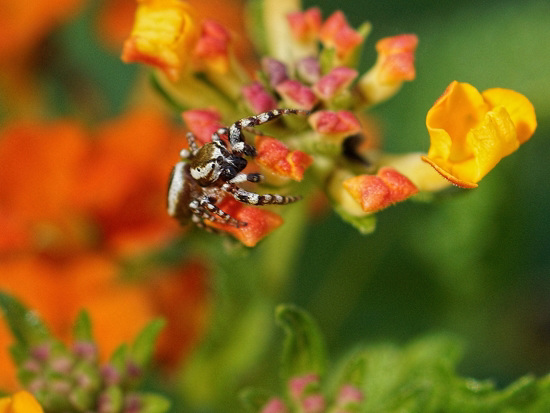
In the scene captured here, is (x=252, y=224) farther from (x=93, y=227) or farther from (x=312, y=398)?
(x=93, y=227)

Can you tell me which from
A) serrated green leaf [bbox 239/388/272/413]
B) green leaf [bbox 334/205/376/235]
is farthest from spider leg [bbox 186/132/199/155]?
serrated green leaf [bbox 239/388/272/413]

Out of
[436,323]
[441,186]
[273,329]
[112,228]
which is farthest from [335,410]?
[436,323]

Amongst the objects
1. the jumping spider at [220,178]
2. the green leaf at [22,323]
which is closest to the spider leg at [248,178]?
the jumping spider at [220,178]

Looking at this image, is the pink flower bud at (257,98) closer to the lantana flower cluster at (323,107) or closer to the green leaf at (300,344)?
the lantana flower cluster at (323,107)

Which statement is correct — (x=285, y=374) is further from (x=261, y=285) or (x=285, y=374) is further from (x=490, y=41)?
(x=490, y=41)

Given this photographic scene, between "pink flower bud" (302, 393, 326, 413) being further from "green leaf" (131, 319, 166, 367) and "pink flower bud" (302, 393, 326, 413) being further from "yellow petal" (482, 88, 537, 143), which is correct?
"yellow petal" (482, 88, 537, 143)
